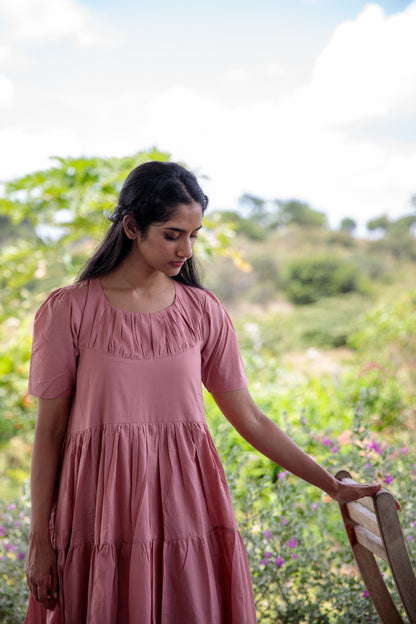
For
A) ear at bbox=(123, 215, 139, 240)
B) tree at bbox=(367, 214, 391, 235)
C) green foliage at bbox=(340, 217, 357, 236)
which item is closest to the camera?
ear at bbox=(123, 215, 139, 240)

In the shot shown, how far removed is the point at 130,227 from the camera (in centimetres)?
125

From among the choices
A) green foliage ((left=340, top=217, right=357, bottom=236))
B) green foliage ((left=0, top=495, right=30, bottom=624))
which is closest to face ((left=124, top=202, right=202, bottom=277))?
green foliage ((left=0, top=495, right=30, bottom=624))

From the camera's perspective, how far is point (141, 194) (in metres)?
1.22

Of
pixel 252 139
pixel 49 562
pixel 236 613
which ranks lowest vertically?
pixel 236 613

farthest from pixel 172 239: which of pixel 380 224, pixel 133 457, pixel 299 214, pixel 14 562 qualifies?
pixel 299 214

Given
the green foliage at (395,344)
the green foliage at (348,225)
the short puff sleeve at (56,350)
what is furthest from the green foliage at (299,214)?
the short puff sleeve at (56,350)

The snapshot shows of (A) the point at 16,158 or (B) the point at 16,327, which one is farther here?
(A) the point at 16,158

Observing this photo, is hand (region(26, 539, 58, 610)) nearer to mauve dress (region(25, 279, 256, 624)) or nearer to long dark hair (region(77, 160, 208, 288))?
mauve dress (region(25, 279, 256, 624))

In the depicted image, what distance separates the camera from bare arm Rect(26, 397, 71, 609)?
3.90 ft

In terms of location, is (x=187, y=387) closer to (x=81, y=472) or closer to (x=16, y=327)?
(x=81, y=472)

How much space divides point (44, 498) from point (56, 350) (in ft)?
0.98

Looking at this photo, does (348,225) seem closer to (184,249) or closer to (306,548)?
(306,548)

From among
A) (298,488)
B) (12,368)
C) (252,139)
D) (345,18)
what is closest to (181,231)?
(298,488)

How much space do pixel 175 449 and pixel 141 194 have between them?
52cm
